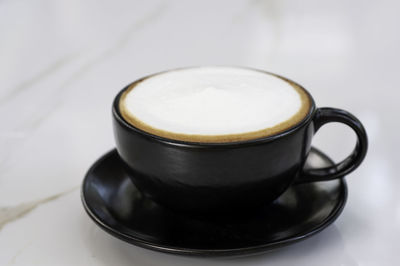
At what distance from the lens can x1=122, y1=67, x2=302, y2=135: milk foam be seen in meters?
0.71

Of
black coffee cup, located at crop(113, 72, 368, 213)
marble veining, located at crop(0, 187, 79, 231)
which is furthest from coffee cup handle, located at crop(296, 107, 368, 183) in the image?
marble veining, located at crop(0, 187, 79, 231)

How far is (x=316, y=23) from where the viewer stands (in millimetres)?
1521

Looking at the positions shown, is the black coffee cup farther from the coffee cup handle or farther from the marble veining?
the marble veining

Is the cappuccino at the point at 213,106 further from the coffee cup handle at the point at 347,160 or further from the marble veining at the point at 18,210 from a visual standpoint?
the marble veining at the point at 18,210

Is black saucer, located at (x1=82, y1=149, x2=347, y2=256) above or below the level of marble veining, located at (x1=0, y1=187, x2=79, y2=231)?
above

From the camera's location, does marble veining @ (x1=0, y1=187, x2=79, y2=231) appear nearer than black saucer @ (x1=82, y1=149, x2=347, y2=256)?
No

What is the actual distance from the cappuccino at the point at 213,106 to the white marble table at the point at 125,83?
0.57 feet

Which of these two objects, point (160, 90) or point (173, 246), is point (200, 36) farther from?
point (173, 246)

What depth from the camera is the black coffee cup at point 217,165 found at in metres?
0.69

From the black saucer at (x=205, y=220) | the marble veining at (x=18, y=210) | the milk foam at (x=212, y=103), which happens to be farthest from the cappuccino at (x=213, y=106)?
the marble veining at (x=18, y=210)

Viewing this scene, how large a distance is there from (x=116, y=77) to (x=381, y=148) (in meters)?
0.64

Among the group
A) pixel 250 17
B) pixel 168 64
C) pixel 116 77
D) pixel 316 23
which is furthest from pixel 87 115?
pixel 316 23

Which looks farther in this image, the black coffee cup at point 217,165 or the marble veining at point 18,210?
the marble veining at point 18,210

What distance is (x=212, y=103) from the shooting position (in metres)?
0.75
